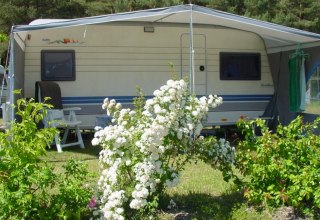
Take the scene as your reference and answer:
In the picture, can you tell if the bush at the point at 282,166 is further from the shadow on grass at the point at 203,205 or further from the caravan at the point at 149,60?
the caravan at the point at 149,60

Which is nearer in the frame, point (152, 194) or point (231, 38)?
point (152, 194)

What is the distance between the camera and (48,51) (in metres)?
9.39

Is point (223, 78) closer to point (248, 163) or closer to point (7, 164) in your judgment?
point (248, 163)

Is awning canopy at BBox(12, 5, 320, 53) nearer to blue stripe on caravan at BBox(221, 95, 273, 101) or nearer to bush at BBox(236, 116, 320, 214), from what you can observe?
blue stripe on caravan at BBox(221, 95, 273, 101)

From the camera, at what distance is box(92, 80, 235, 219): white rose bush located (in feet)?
12.4

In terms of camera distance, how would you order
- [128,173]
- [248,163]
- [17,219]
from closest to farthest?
[17,219] → [128,173] → [248,163]

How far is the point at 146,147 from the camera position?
379 centimetres

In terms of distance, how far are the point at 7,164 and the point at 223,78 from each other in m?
7.33

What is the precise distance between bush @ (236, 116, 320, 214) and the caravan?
4624mm

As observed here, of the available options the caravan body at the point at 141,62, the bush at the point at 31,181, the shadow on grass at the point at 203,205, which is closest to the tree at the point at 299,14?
the caravan body at the point at 141,62

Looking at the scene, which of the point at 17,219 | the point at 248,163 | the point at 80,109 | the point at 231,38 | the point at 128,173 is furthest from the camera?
the point at 231,38

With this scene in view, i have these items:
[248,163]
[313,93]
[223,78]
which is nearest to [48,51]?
[223,78]

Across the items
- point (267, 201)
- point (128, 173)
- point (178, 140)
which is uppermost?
point (178, 140)

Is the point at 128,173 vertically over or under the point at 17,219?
over
